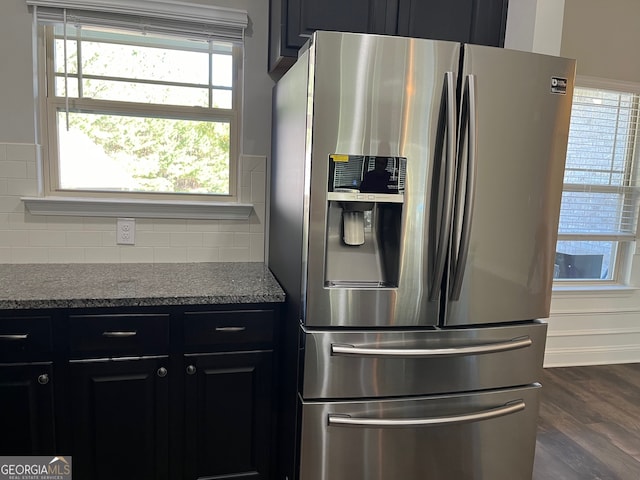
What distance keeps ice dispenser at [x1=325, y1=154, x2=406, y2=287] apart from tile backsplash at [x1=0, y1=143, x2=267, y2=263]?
86 centimetres

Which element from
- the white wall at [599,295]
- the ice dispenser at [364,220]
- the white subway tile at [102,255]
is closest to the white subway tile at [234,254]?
the white subway tile at [102,255]

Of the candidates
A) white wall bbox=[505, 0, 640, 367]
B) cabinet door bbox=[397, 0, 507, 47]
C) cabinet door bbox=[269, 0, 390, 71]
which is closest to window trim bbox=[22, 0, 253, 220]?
cabinet door bbox=[269, 0, 390, 71]

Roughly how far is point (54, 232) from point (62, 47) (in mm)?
849

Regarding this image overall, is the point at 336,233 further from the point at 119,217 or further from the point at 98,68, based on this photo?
the point at 98,68

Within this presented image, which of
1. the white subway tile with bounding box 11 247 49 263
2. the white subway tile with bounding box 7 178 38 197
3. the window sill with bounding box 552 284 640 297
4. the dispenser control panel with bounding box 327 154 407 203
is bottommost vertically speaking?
the window sill with bounding box 552 284 640 297

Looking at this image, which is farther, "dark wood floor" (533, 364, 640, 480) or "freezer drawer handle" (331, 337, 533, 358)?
"dark wood floor" (533, 364, 640, 480)

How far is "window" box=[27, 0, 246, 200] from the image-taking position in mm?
2223

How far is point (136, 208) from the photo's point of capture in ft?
7.58

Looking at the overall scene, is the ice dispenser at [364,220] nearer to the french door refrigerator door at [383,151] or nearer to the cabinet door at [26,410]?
the french door refrigerator door at [383,151]

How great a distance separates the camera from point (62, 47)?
223 centimetres

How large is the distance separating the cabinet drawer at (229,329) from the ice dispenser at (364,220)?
360mm

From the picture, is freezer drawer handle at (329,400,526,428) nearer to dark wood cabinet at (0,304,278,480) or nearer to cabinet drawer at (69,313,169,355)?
dark wood cabinet at (0,304,278,480)

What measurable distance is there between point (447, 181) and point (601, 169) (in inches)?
95.2

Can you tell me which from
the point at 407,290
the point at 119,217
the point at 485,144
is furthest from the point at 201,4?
the point at 407,290
